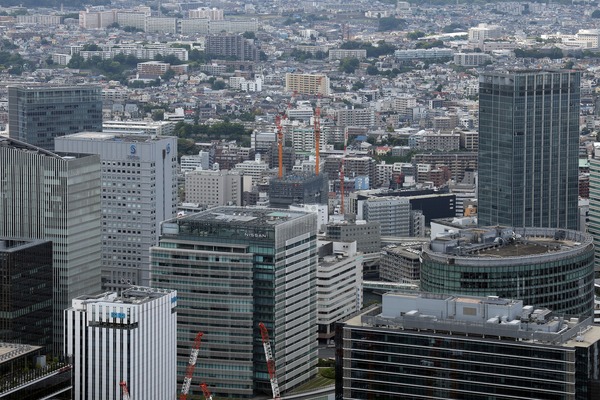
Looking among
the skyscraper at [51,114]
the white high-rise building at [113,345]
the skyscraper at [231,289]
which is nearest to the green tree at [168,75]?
the skyscraper at [51,114]

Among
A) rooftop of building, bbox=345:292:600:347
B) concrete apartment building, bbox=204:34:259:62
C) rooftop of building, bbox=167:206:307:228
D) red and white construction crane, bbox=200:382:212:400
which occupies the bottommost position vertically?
red and white construction crane, bbox=200:382:212:400

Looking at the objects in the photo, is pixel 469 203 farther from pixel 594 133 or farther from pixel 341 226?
pixel 594 133

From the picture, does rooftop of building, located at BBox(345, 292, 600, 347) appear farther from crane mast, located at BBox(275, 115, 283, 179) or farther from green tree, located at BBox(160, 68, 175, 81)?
green tree, located at BBox(160, 68, 175, 81)

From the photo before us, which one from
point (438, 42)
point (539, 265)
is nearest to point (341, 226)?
point (539, 265)

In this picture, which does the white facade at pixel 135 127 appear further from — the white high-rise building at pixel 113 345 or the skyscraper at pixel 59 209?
the white high-rise building at pixel 113 345

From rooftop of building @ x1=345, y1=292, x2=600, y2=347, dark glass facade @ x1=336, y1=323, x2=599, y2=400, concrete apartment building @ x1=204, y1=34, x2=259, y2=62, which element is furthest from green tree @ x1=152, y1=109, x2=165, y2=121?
dark glass facade @ x1=336, y1=323, x2=599, y2=400

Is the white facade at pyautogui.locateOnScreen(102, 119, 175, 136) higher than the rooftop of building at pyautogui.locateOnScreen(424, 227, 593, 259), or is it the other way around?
the white facade at pyautogui.locateOnScreen(102, 119, 175, 136)
